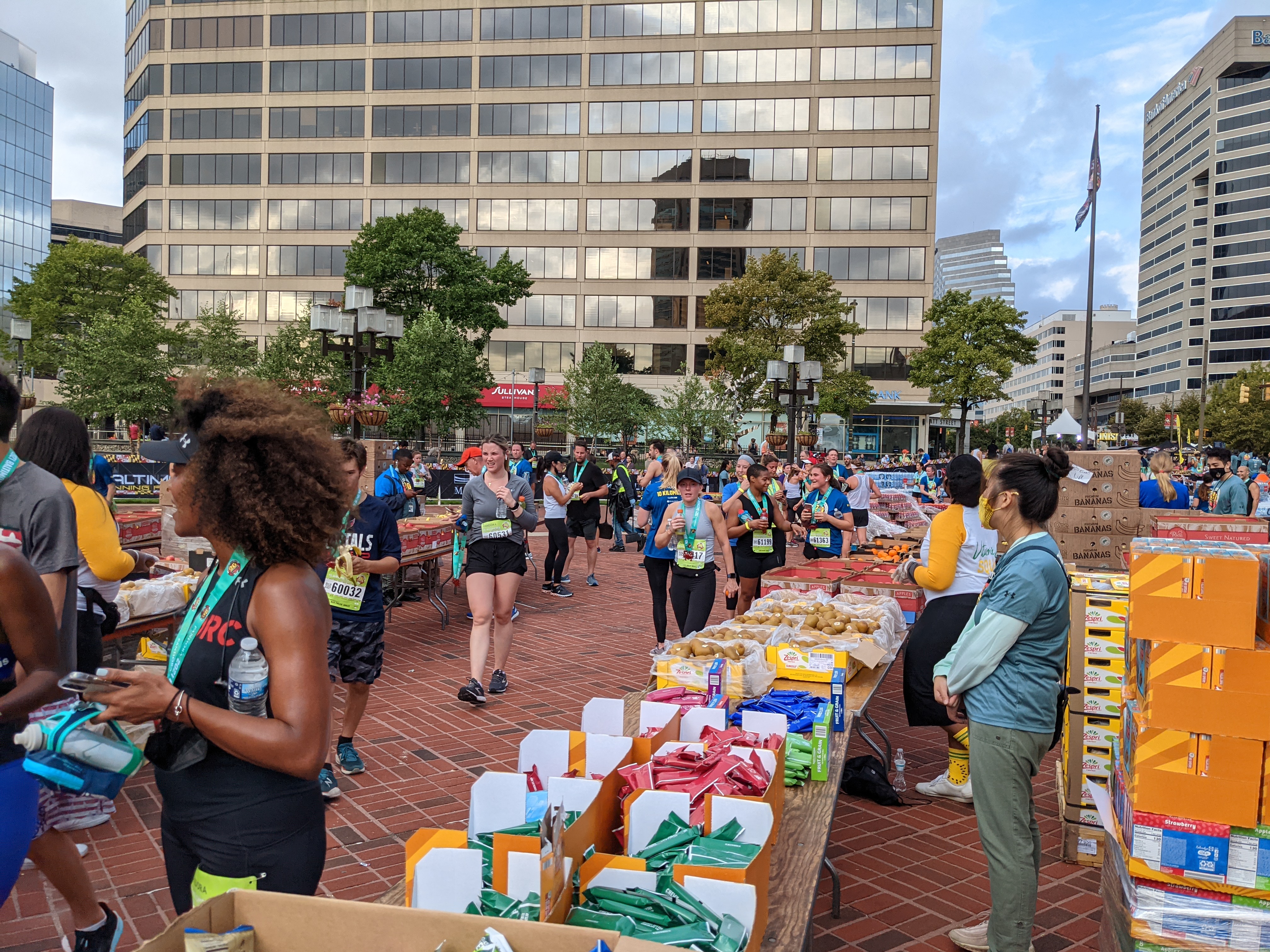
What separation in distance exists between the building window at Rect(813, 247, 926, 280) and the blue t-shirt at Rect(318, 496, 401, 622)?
48.8 metres

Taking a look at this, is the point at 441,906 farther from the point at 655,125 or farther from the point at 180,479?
the point at 655,125

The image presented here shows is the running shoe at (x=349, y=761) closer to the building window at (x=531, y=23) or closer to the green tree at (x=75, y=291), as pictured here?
the green tree at (x=75, y=291)

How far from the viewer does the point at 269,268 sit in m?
54.8

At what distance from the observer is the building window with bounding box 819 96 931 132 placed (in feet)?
163

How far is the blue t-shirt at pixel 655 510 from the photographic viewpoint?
788cm

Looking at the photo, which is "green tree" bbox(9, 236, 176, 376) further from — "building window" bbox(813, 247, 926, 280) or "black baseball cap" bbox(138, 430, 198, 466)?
"black baseball cap" bbox(138, 430, 198, 466)

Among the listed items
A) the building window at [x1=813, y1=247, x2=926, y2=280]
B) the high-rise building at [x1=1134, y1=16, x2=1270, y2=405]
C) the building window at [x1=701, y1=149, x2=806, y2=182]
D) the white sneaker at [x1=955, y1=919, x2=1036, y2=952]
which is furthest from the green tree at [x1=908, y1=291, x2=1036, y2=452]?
the high-rise building at [x1=1134, y1=16, x2=1270, y2=405]

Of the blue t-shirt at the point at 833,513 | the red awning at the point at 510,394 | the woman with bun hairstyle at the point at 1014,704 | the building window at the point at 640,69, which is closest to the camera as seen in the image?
the woman with bun hairstyle at the point at 1014,704

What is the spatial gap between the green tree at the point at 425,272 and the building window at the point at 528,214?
7892 millimetres

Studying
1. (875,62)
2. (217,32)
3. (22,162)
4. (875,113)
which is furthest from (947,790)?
(22,162)

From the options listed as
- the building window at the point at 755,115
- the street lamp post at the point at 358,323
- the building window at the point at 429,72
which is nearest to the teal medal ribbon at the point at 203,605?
the street lamp post at the point at 358,323

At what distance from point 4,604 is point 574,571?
41.7ft

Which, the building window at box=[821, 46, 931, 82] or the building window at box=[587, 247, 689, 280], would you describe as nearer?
the building window at box=[821, 46, 931, 82]

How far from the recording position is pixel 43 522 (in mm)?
2744
